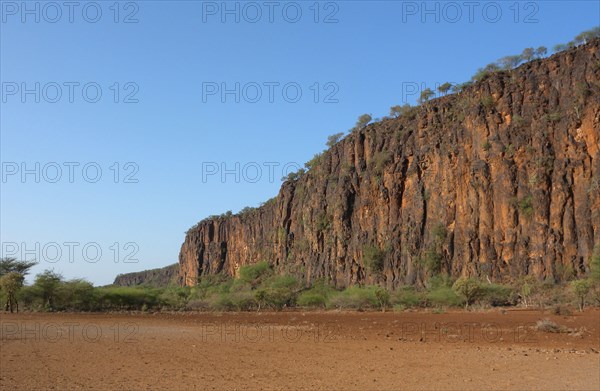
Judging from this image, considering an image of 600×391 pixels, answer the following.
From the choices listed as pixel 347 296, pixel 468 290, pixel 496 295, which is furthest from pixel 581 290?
pixel 347 296

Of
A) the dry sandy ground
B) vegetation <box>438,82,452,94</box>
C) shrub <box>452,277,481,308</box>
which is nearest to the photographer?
the dry sandy ground

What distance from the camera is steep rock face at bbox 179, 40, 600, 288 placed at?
56031 mm

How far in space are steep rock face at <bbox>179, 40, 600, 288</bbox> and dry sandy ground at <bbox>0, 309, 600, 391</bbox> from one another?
106 ft

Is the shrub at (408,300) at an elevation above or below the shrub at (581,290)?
below

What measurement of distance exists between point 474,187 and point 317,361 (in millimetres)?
54707

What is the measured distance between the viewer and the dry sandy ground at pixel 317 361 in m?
13.4

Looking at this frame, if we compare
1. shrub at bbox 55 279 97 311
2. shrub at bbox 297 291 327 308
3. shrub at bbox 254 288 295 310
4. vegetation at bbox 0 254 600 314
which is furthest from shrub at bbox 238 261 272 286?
shrub at bbox 55 279 97 311

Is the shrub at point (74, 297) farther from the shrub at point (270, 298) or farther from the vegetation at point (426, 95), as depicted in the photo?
the vegetation at point (426, 95)

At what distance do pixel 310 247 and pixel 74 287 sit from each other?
47.2 metres

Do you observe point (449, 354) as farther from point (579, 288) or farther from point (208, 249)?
point (208, 249)

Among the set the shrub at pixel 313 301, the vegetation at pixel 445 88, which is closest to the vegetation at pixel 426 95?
the vegetation at pixel 445 88

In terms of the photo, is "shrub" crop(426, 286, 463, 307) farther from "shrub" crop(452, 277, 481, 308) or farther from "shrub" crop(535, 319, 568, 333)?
"shrub" crop(535, 319, 568, 333)

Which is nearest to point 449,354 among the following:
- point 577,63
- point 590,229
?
→ point 590,229

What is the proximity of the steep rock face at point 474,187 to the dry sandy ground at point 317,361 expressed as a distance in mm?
32454
